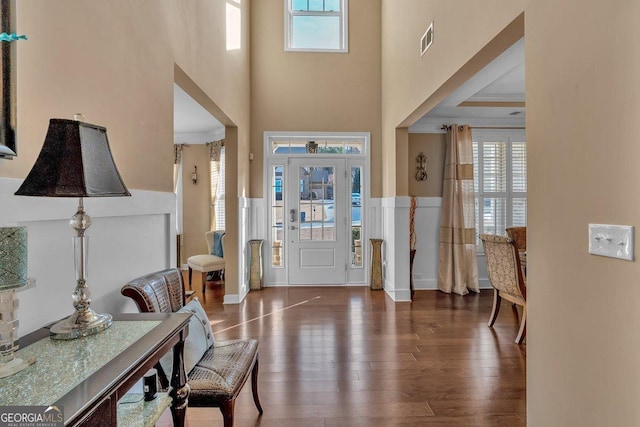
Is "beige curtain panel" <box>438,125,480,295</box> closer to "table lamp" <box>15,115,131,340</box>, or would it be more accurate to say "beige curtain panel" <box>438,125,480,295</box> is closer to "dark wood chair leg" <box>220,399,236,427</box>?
"dark wood chair leg" <box>220,399,236,427</box>

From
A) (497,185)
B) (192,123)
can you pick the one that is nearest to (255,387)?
(497,185)

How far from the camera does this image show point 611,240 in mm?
1219

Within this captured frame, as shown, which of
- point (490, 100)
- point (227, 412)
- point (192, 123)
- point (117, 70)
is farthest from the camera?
point (192, 123)

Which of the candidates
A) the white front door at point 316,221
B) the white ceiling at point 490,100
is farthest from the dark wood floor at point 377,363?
the white ceiling at point 490,100

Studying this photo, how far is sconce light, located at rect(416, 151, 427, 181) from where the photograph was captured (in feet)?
16.6

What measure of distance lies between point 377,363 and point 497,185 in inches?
145

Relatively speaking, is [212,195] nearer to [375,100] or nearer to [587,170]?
[375,100]

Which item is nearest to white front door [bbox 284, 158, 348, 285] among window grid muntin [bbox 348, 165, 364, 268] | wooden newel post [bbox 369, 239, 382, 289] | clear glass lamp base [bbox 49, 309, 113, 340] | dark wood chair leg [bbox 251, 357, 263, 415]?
window grid muntin [bbox 348, 165, 364, 268]

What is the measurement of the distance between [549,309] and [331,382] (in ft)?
5.08

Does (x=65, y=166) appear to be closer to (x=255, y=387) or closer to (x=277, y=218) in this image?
(x=255, y=387)

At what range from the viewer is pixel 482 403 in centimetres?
222

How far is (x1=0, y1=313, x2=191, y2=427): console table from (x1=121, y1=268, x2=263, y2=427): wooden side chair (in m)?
0.23

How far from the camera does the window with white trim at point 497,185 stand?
202 inches

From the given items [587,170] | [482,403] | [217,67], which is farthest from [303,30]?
[482,403]
